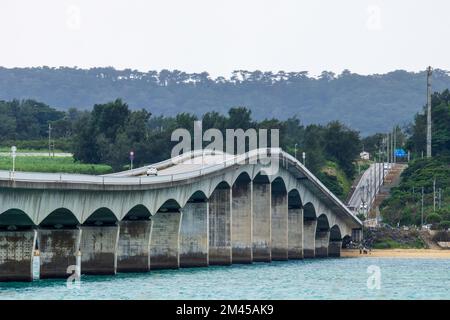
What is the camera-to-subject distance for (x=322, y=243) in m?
174

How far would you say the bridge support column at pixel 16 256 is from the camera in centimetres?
9681

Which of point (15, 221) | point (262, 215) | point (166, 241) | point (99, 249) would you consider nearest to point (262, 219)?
point (262, 215)

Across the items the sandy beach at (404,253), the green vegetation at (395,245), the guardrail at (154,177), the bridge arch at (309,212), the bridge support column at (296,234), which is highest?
the guardrail at (154,177)

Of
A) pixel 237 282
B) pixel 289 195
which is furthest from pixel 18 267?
pixel 289 195

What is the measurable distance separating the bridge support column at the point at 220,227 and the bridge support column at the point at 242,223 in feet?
14.0

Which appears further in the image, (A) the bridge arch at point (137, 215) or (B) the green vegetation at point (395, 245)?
(B) the green vegetation at point (395, 245)

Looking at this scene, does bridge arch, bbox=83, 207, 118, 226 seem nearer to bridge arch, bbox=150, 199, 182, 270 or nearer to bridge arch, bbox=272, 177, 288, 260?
bridge arch, bbox=150, 199, 182, 270

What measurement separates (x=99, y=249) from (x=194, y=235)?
23307 mm

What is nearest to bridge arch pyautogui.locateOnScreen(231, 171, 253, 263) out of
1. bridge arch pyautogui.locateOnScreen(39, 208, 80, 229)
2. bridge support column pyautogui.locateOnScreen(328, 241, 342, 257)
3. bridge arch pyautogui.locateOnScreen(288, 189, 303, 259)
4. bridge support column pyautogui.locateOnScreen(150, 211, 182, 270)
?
bridge arch pyautogui.locateOnScreen(288, 189, 303, 259)

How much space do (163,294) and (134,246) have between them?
86.0 feet

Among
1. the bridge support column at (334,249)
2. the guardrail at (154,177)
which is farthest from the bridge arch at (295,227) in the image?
the bridge support column at (334,249)

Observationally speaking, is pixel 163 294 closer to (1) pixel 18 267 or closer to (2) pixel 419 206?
(1) pixel 18 267

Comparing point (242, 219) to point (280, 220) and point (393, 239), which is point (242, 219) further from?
point (393, 239)

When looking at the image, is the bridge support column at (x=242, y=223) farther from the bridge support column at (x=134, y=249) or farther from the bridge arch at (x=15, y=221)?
the bridge arch at (x=15, y=221)
